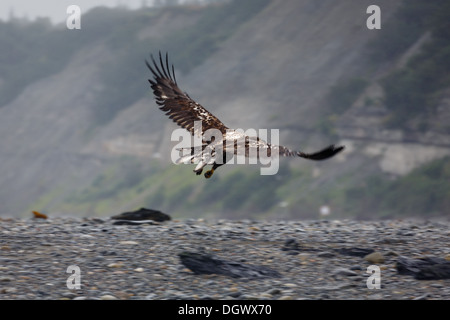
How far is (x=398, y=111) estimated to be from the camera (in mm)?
81500

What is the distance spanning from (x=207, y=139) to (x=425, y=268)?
4.20 m

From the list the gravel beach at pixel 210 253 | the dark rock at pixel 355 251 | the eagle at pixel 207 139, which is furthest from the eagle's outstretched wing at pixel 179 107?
the dark rock at pixel 355 251

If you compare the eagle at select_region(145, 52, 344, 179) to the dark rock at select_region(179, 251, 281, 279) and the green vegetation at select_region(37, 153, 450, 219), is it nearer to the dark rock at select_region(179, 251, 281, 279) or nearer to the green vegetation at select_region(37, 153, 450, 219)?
the dark rock at select_region(179, 251, 281, 279)

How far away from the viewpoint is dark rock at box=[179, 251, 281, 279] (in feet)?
35.4

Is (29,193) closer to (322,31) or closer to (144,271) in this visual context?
(322,31)

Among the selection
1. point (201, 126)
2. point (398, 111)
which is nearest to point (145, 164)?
point (398, 111)

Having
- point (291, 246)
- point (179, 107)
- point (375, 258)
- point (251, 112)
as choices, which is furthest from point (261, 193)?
point (375, 258)

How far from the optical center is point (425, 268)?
11.0 metres

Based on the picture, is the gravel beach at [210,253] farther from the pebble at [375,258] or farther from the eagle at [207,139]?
the eagle at [207,139]

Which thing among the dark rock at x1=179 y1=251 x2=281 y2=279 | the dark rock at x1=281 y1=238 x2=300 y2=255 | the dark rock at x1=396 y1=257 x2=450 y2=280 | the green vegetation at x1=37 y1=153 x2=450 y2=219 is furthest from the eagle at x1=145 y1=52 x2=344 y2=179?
the green vegetation at x1=37 y1=153 x2=450 y2=219

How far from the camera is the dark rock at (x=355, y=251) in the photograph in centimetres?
1208

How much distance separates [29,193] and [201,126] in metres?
89.2

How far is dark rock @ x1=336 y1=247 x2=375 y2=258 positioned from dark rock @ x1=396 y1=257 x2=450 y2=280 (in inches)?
31.5

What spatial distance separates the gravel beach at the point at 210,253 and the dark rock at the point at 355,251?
0.02m
